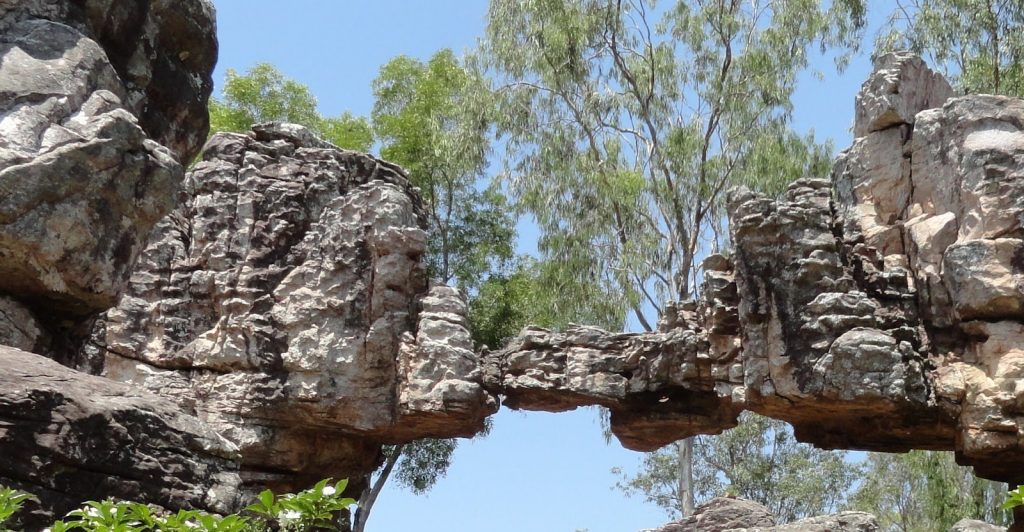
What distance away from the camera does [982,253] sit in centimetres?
992

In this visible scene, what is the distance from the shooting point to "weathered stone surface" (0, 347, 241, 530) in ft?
12.6

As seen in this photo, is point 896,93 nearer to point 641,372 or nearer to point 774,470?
point 641,372

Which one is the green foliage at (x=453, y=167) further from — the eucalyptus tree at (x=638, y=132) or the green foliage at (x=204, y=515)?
the green foliage at (x=204, y=515)

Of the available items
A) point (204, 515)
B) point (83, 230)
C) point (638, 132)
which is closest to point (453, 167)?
point (638, 132)

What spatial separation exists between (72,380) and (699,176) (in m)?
16.3

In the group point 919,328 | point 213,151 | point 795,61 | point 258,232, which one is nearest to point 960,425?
point 919,328

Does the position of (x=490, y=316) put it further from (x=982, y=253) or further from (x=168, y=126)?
(x=168, y=126)

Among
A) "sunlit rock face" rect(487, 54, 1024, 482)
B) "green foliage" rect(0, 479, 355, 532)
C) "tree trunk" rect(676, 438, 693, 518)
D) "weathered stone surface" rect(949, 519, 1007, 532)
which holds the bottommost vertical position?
"green foliage" rect(0, 479, 355, 532)

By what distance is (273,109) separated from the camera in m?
21.4

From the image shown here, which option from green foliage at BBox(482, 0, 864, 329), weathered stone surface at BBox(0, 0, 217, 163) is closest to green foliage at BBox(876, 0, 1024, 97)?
green foliage at BBox(482, 0, 864, 329)

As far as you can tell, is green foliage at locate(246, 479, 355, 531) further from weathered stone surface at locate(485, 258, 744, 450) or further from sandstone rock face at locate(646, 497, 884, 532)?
sandstone rock face at locate(646, 497, 884, 532)

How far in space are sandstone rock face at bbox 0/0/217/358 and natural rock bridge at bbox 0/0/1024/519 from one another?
4.20ft

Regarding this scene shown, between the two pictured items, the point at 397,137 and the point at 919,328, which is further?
the point at 397,137

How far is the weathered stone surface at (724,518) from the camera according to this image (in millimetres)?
12445
